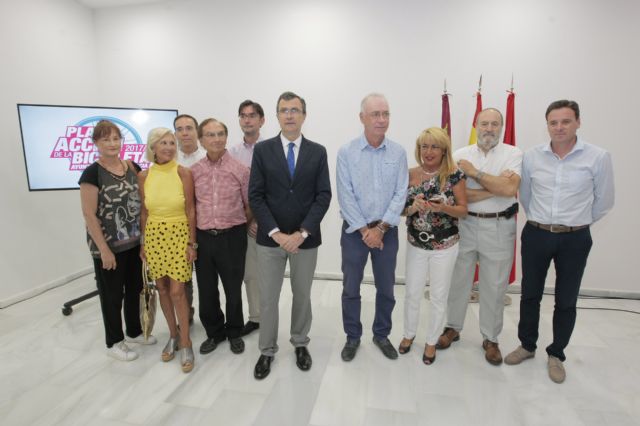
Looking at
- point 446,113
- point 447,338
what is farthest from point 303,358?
point 446,113

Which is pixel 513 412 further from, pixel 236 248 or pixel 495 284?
pixel 236 248

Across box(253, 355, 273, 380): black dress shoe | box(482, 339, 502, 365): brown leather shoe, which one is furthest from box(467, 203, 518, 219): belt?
box(253, 355, 273, 380): black dress shoe

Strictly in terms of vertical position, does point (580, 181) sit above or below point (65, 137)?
below

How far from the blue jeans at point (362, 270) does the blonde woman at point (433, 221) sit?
153 mm

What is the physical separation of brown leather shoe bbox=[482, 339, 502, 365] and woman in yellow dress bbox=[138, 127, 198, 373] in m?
2.21

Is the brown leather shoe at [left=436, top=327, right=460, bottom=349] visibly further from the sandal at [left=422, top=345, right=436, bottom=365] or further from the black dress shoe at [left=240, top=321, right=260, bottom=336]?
the black dress shoe at [left=240, top=321, right=260, bottom=336]

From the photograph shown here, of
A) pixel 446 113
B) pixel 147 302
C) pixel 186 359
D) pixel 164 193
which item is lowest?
pixel 186 359

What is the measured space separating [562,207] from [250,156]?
234cm

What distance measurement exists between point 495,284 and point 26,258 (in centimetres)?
476

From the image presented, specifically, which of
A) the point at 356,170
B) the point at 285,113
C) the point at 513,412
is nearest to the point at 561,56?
the point at 356,170

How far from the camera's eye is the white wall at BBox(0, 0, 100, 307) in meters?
3.67

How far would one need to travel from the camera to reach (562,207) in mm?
2279

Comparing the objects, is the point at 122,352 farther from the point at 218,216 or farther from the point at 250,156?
the point at 250,156

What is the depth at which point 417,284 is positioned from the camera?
2.58 metres
